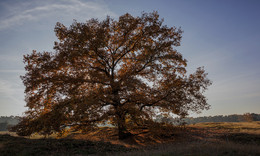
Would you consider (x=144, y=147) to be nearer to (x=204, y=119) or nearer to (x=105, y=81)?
(x=105, y=81)

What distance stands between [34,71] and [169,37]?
13.7 m

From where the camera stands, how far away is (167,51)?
18156 millimetres

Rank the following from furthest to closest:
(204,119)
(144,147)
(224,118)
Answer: (204,119) → (224,118) → (144,147)

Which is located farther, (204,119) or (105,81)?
(204,119)

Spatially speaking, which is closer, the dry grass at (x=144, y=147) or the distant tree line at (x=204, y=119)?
the dry grass at (x=144, y=147)

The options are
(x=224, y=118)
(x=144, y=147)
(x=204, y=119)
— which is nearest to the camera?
(x=144, y=147)

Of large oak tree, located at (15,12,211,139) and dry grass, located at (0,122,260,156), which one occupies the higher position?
large oak tree, located at (15,12,211,139)

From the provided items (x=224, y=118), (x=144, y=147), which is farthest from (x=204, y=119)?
(x=144, y=147)

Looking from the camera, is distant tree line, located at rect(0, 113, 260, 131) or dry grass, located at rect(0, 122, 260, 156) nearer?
dry grass, located at rect(0, 122, 260, 156)

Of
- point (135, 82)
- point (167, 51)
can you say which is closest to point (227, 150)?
point (135, 82)

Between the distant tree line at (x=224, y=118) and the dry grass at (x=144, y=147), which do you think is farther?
the distant tree line at (x=224, y=118)

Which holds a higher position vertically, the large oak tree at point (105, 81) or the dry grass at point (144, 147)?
the large oak tree at point (105, 81)

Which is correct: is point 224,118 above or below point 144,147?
below

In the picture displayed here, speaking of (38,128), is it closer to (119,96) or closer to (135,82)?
(119,96)
